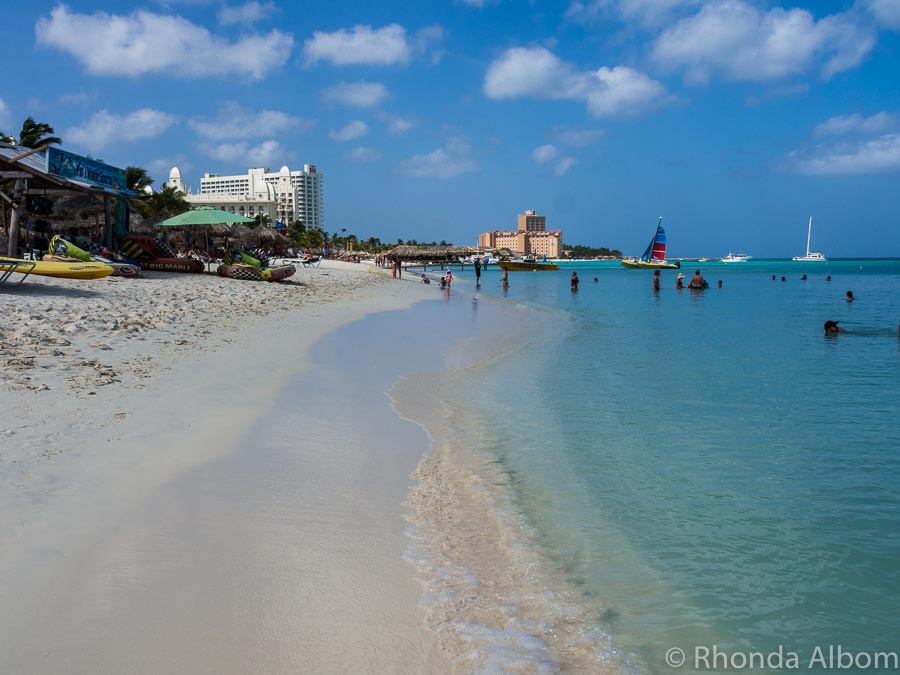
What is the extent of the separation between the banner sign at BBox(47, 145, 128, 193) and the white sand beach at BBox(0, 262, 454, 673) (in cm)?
1299

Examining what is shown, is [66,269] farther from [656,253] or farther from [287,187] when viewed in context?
[287,187]

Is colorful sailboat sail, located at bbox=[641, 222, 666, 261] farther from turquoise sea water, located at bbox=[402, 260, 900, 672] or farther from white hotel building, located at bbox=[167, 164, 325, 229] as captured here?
white hotel building, located at bbox=[167, 164, 325, 229]

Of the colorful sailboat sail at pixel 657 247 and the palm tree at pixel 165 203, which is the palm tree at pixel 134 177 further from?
the colorful sailboat sail at pixel 657 247

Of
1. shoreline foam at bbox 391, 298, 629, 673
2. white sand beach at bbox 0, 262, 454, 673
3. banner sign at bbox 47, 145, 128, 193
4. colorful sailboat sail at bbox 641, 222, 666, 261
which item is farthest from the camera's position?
colorful sailboat sail at bbox 641, 222, 666, 261

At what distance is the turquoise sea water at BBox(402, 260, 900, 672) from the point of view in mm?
3619

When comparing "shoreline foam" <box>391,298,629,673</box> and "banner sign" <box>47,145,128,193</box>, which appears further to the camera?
"banner sign" <box>47,145,128,193</box>

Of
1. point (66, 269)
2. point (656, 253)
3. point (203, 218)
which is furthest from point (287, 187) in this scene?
point (66, 269)

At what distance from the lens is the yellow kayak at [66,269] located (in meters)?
13.4

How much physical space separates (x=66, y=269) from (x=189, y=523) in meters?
13.4

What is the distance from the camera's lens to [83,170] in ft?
69.5

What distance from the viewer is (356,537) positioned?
164 inches

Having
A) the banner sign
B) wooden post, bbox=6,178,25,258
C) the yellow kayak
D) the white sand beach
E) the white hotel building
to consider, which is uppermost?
the white hotel building

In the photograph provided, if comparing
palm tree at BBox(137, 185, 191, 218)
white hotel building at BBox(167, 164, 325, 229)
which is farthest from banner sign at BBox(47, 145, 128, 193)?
white hotel building at BBox(167, 164, 325, 229)

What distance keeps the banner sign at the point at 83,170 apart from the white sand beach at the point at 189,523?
1299 cm
